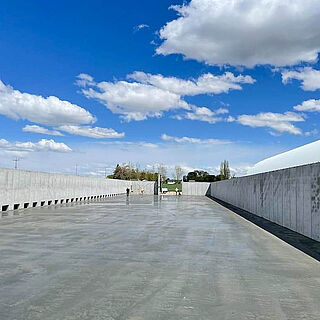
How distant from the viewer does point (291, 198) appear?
46.4ft

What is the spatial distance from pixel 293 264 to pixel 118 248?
406 centimetres

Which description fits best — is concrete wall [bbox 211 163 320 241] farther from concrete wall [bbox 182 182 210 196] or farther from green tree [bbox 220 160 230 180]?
green tree [bbox 220 160 230 180]

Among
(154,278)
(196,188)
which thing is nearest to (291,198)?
(154,278)

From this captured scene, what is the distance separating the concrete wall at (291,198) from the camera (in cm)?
1159

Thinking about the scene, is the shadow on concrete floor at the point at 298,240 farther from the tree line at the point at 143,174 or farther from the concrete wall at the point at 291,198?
the tree line at the point at 143,174

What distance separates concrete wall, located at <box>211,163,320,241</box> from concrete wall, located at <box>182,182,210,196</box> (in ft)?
135

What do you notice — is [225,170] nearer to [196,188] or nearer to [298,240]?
[196,188]

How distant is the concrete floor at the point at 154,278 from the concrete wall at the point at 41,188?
451 inches

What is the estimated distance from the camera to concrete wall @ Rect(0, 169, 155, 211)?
73.4ft

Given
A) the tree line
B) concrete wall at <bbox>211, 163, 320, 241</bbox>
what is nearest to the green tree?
the tree line

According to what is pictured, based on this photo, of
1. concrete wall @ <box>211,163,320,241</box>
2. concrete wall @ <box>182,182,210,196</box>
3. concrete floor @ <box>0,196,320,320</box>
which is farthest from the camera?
concrete wall @ <box>182,182,210,196</box>

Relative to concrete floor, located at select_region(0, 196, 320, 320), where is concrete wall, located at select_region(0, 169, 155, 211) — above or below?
above

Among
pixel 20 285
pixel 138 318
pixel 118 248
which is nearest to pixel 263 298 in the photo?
pixel 138 318

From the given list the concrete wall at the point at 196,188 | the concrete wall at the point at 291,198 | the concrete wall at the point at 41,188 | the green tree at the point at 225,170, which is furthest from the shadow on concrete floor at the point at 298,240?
the green tree at the point at 225,170
